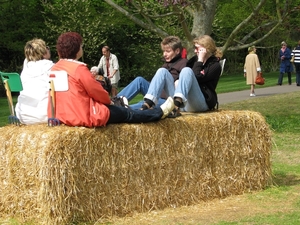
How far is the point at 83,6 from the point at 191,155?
968 inches

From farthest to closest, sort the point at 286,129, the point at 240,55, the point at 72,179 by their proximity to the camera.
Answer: the point at 240,55, the point at 286,129, the point at 72,179

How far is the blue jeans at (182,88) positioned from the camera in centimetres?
736

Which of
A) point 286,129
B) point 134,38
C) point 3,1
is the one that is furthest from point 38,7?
point 286,129

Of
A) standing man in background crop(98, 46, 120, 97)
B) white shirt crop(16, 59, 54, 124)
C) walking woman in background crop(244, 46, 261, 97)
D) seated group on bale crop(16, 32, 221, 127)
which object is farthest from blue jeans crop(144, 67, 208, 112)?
walking woman in background crop(244, 46, 261, 97)

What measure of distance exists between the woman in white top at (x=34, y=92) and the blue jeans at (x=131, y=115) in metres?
0.93

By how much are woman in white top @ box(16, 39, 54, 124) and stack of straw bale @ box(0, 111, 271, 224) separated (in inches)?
10.3

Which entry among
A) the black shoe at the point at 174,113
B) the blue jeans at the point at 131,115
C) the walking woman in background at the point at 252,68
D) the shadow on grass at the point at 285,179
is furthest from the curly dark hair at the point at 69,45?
the walking woman in background at the point at 252,68

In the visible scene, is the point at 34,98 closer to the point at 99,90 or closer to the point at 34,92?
the point at 34,92

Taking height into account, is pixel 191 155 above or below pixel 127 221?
above

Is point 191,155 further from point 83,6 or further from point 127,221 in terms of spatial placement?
point 83,6

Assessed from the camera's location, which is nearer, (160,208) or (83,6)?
(160,208)

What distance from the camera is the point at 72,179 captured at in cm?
618

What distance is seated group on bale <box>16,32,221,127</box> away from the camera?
6496mm

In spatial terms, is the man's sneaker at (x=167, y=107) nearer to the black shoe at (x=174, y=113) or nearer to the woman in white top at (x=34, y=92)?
the black shoe at (x=174, y=113)
